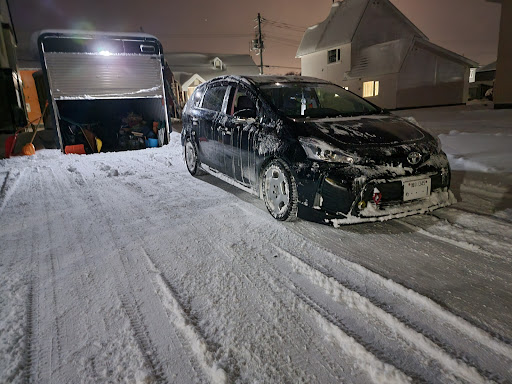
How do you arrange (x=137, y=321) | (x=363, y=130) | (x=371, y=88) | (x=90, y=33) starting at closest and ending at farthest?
1. (x=137, y=321)
2. (x=363, y=130)
3. (x=90, y=33)
4. (x=371, y=88)

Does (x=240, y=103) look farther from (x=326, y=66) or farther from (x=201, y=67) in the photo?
(x=201, y=67)

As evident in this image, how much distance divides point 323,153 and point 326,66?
30.2m

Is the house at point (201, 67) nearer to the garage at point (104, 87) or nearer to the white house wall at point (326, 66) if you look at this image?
the white house wall at point (326, 66)

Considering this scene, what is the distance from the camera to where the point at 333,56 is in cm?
2981

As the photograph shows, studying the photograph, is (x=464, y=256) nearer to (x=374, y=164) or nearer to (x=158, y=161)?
(x=374, y=164)

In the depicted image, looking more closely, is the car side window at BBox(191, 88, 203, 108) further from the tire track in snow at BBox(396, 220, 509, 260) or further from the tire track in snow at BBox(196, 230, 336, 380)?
the tire track in snow at BBox(396, 220, 509, 260)

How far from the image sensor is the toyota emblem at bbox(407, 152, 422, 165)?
3443 millimetres

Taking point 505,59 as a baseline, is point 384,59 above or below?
above

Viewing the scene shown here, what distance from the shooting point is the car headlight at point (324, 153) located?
11.0 feet

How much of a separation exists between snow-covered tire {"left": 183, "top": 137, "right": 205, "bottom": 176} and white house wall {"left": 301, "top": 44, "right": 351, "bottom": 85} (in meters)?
25.5

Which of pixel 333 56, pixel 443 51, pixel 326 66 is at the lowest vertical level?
pixel 443 51

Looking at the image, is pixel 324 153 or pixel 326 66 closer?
pixel 324 153

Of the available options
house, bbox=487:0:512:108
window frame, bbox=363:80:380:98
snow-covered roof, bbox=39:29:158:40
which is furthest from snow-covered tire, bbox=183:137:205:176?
window frame, bbox=363:80:380:98

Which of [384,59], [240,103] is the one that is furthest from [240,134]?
[384,59]
